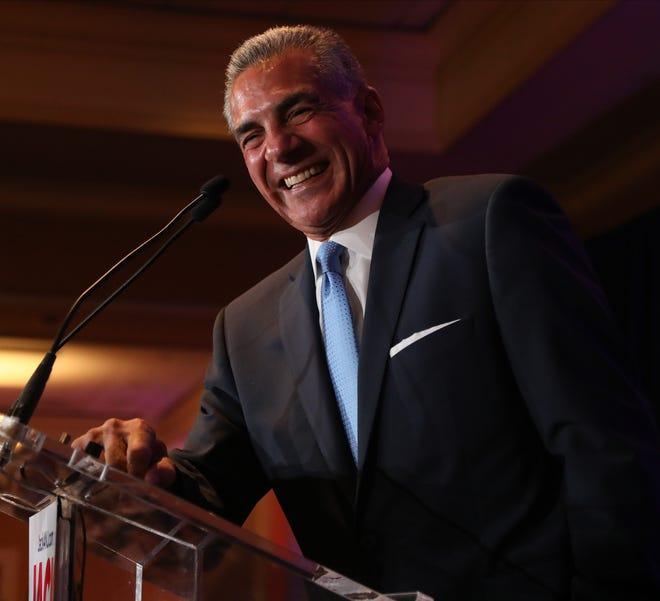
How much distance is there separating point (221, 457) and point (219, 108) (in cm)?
317

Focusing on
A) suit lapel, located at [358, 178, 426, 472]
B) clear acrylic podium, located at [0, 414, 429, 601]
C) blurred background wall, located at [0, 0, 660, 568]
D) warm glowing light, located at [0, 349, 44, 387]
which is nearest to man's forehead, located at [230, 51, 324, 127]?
suit lapel, located at [358, 178, 426, 472]

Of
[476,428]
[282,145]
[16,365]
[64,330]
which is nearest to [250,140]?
[282,145]

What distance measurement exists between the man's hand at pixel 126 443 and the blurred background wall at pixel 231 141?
2.71 m

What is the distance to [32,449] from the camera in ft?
3.83

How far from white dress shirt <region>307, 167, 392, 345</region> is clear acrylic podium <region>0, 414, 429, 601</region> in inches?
22.1

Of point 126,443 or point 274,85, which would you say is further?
point 274,85

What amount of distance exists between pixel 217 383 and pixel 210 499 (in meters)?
0.23

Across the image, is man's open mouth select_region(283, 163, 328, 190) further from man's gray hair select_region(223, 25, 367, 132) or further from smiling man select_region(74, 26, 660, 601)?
man's gray hair select_region(223, 25, 367, 132)

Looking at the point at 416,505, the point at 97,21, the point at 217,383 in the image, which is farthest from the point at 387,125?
the point at 416,505

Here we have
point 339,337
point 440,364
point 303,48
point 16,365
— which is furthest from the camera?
point 16,365

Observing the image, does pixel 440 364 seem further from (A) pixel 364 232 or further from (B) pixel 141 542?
(B) pixel 141 542

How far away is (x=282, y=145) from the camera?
69.6 inches

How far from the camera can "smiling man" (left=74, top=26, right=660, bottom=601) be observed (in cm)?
146

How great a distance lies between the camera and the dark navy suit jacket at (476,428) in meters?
1.42
